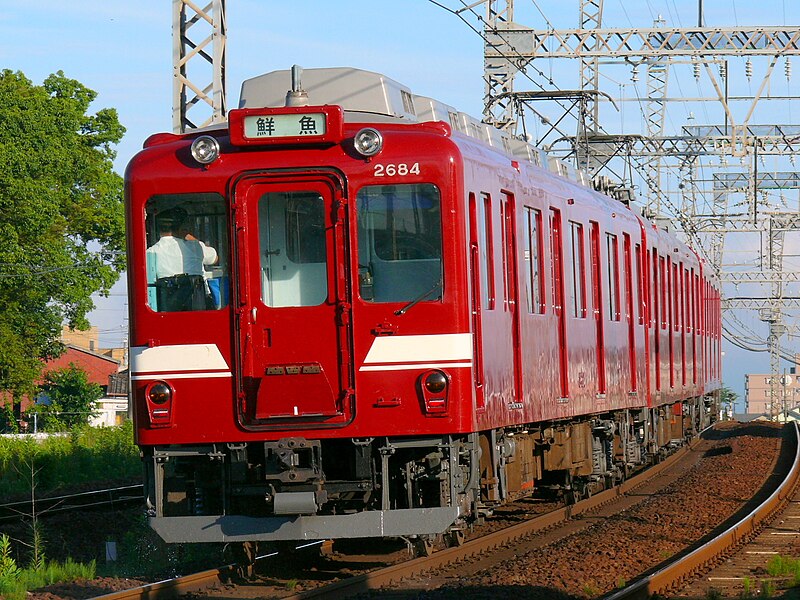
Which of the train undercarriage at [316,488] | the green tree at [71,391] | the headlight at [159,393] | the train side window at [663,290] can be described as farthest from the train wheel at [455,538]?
the green tree at [71,391]

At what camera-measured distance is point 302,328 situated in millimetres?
9898

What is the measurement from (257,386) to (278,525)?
97cm

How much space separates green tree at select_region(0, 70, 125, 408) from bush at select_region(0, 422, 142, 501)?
11362 millimetres

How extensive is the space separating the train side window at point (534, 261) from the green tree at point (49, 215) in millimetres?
26739

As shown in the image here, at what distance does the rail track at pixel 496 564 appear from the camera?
9719 mm

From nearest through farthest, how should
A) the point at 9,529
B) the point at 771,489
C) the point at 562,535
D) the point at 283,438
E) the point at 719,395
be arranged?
the point at 283,438 → the point at 562,535 → the point at 9,529 → the point at 771,489 → the point at 719,395

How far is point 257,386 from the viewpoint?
9.92 metres

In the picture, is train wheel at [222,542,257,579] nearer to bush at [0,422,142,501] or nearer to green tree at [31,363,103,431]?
bush at [0,422,142,501]

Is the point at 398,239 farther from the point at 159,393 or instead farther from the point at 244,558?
the point at 244,558

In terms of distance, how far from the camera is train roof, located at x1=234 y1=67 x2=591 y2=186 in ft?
35.9

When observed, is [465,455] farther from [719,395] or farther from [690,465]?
[719,395]

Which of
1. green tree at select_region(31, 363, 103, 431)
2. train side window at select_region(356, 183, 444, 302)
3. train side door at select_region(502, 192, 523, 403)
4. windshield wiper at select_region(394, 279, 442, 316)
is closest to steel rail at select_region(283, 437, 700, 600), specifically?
train side door at select_region(502, 192, 523, 403)

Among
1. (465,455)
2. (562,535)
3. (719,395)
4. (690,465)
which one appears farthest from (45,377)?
(465,455)

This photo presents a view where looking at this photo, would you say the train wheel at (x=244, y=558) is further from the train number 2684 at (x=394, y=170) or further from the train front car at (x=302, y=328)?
the train number 2684 at (x=394, y=170)
